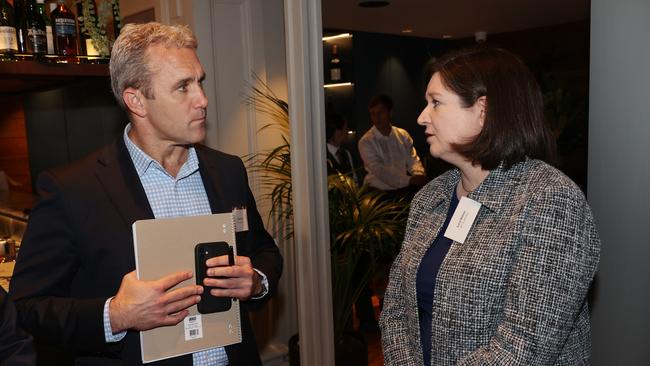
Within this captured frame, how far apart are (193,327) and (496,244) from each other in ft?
2.50

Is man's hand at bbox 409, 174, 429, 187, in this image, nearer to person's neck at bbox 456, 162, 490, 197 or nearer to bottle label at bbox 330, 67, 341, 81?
bottle label at bbox 330, 67, 341, 81

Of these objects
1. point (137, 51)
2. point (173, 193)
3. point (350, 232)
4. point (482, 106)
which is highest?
point (137, 51)

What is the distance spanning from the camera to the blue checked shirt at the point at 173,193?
57.8 inches

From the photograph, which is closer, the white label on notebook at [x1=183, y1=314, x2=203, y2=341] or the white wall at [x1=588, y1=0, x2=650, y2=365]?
the white label on notebook at [x1=183, y1=314, x2=203, y2=341]

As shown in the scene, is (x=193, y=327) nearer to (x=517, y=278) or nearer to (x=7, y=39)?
(x=517, y=278)

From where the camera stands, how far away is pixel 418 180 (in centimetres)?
302

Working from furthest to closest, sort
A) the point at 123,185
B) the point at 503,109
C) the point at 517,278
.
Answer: the point at 123,185, the point at 503,109, the point at 517,278

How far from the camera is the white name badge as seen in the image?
54.3 inches

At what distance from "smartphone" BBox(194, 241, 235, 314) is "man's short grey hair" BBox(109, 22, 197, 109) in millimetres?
453

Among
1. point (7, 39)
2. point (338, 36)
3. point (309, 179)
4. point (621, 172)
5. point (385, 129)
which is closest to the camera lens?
point (621, 172)

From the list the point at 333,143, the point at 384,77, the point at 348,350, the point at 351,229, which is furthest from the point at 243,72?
the point at 348,350

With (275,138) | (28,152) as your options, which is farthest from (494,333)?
(28,152)

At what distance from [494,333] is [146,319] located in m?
0.82

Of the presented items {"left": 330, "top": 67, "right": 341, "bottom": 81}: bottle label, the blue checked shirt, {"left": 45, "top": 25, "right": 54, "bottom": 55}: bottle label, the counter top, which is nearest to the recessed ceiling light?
{"left": 330, "top": 67, "right": 341, "bottom": 81}: bottle label
